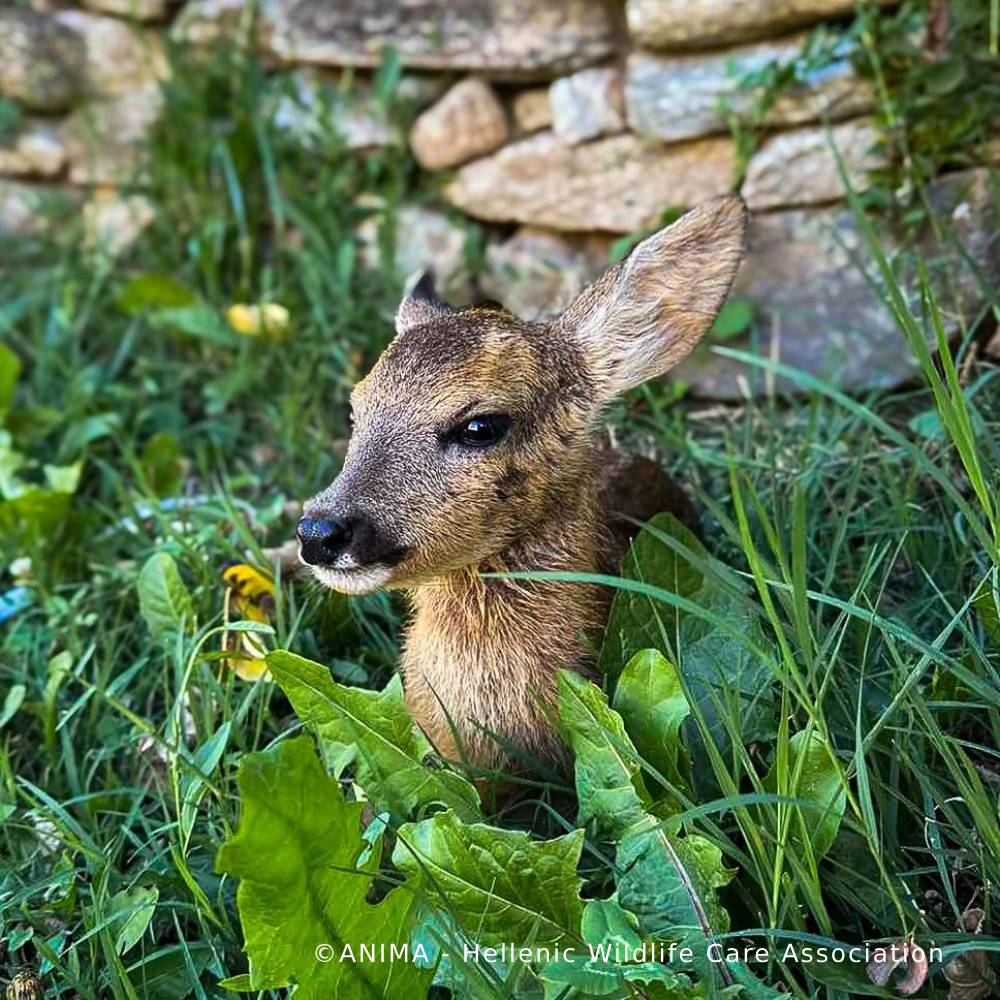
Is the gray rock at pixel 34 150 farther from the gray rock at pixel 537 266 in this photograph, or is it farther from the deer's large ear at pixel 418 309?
the deer's large ear at pixel 418 309

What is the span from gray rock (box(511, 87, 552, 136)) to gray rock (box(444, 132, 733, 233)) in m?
0.06

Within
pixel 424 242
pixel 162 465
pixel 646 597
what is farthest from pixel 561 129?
pixel 646 597

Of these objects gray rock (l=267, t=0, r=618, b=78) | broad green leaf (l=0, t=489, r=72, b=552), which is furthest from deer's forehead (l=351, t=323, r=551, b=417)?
gray rock (l=267, t=0, r=618, b=78)

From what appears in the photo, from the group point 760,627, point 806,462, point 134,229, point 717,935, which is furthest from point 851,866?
point 134,229

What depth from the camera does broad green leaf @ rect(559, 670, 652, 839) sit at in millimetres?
2129

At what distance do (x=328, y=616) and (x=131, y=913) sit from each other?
3.08ft

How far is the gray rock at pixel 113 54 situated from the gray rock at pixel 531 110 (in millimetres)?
1501

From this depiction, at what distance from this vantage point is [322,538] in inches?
89.0

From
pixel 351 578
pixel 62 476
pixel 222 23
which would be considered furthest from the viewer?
pixel 222 23

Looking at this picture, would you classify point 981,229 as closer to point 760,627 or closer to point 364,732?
point 760,627

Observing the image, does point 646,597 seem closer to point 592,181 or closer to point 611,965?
point 611,965

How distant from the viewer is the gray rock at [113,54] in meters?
5.07

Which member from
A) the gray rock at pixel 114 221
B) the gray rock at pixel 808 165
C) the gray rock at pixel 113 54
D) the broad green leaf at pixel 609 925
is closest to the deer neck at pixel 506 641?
the broad green leaf at pixel 609 925

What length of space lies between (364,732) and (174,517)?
1458 mm
